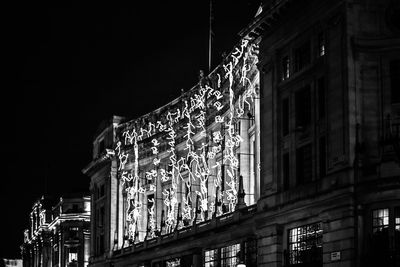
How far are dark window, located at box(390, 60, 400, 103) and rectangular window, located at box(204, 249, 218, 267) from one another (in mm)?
23947

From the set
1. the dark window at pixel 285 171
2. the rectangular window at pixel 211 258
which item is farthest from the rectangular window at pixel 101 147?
the dark window at pixel 285 171

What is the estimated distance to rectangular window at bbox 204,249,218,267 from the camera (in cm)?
6506

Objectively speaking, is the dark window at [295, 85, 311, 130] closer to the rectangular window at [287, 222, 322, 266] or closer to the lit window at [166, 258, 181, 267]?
the rectangular window at [287, 222, 322, 266]

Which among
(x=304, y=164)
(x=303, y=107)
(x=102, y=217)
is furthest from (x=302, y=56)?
(x=102, y=217)

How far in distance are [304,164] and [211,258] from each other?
17440mm

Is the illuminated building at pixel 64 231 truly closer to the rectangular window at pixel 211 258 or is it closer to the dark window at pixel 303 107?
the rectangular window at pixel 211 258

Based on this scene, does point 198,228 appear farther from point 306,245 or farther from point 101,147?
point 101,147

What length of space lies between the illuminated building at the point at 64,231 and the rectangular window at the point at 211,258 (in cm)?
6125

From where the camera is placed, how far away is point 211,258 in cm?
6612

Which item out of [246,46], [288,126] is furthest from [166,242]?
[288,126]

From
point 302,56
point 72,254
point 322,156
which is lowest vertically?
point 72,254

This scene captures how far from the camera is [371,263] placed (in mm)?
43031

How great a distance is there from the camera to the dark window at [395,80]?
45719 millimetres

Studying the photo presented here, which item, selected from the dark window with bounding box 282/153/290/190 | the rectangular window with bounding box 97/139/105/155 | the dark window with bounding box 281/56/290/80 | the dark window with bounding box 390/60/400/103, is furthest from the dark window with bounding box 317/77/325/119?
the rectangular window with bounding box 97/139/105/155
